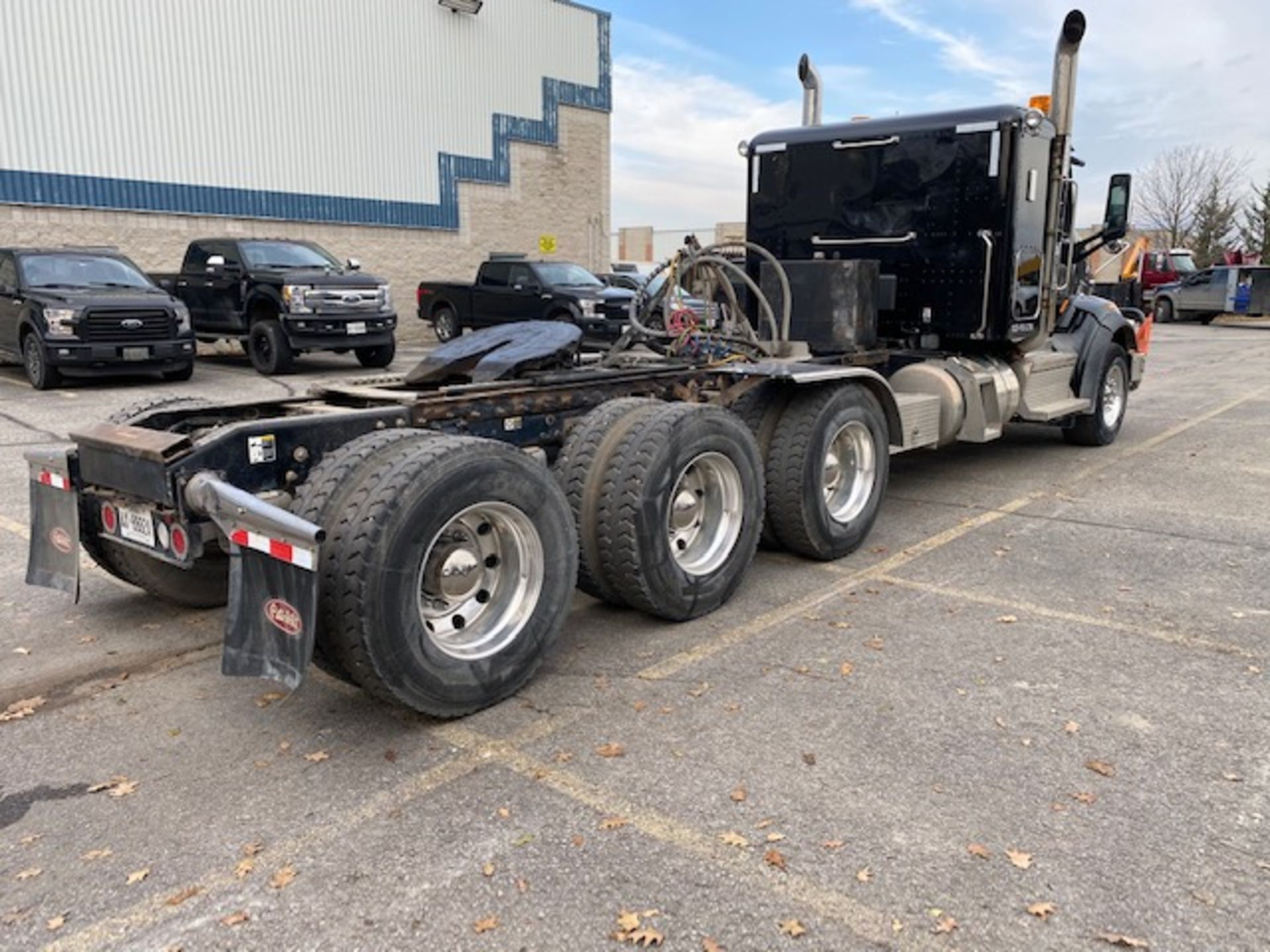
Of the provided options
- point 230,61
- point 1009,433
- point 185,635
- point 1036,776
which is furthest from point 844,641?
point 230,61

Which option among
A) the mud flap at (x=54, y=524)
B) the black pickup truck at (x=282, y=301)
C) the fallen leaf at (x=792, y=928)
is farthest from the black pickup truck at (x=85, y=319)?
the fallen leaf at (x=792, y=928)

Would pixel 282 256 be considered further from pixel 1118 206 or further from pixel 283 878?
pixel 283 878

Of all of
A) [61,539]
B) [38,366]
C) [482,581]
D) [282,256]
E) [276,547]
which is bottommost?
[482,581]

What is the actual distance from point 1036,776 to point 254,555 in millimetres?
2736

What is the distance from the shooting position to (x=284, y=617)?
3.35 meters

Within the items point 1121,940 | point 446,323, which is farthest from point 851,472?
point 446,323

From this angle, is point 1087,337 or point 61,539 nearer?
point 61,539

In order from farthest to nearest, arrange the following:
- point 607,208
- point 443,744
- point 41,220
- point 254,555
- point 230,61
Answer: point 607,208 < point 230,61 < point 41,220 < point 443,744 < point 254,555

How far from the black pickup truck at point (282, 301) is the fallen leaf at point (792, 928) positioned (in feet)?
45.0

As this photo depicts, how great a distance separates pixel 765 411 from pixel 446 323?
16.9 meters

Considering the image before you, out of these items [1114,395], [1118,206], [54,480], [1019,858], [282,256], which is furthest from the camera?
[282,256]

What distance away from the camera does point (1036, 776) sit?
11.4 ft

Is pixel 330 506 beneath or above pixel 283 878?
above

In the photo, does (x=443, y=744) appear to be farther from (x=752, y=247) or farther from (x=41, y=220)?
(x=41, y=220)
